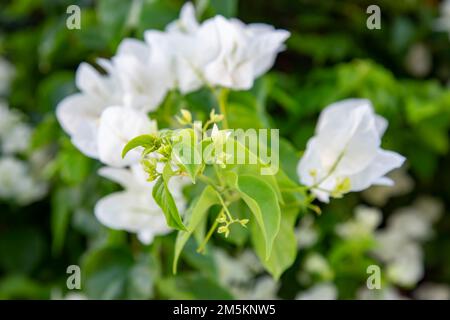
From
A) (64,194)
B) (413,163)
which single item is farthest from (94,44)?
(413,163)

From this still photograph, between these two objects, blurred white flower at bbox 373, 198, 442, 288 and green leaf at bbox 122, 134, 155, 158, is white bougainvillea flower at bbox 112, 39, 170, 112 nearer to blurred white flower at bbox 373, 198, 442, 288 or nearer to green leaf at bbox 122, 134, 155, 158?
green leaf at bbox 122, 134, 155, 158

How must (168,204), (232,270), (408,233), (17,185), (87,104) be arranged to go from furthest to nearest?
(408,233) < (17,185) < (232,270) < (87,104) < (168,204)

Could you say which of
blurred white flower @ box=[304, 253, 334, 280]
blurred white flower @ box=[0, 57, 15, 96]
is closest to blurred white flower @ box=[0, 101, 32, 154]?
blurred white flower @ box=[0, 57, 15, 96]

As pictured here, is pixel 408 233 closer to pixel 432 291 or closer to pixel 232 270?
pixel 432 291

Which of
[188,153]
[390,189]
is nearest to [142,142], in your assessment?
[188,153]

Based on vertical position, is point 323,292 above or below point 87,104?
below

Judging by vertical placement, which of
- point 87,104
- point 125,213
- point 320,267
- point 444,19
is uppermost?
point 444,19

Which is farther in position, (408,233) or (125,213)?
(408,233)
